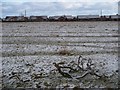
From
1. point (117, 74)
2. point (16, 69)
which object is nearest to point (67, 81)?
point (117, 74)

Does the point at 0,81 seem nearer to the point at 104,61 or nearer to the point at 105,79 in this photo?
the point at 105,79

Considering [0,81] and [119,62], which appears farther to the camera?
[119,62]

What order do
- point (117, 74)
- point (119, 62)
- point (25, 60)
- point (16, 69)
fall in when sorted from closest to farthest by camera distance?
point (117, 74), point (16, 69), point (119, 62), point (25, 60)

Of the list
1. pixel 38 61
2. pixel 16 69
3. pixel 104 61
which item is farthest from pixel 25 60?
pixel 104 61

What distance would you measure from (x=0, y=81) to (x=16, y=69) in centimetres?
179

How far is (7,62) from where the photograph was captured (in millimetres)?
11492

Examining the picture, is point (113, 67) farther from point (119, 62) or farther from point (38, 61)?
point (38, 61)

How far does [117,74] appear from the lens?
8.95m

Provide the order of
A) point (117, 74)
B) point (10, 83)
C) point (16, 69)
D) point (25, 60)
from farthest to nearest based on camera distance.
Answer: point (25, 60) < point (16, 69) < point (117, 74) < point (10, 83)

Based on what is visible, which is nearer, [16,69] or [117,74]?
[117,74]

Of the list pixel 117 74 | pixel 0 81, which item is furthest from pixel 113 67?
pixel 0 81

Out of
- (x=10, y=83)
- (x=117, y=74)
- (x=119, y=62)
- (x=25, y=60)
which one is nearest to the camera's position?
(x=10, y=83)

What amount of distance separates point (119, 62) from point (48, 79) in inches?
153

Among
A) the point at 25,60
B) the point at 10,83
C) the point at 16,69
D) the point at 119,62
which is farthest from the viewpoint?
the point at 25,60
